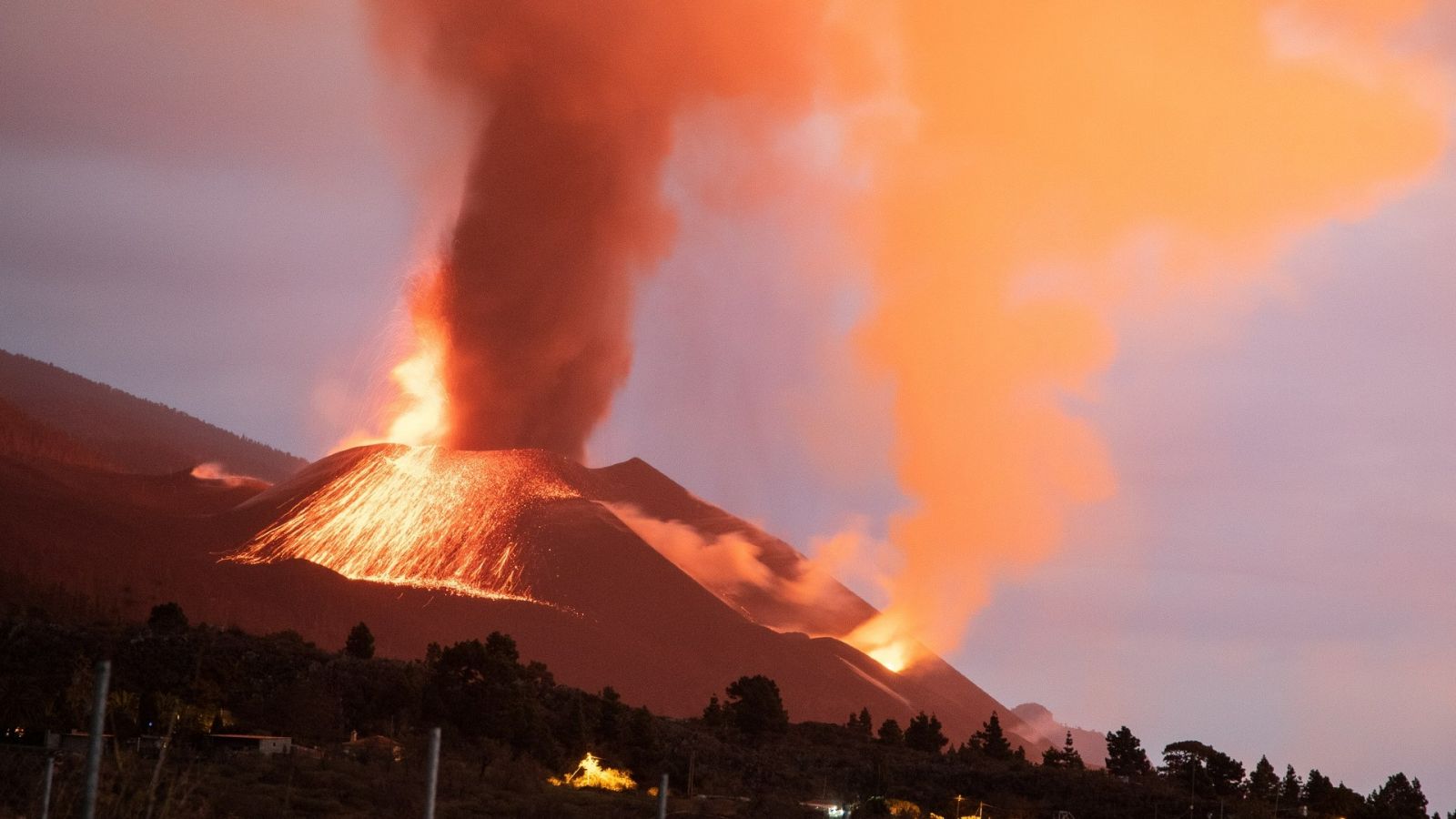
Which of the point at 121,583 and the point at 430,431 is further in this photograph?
the point at 430,431

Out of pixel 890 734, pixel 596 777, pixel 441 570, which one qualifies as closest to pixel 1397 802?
pixel 890 734

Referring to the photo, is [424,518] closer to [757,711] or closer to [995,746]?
[757,711]

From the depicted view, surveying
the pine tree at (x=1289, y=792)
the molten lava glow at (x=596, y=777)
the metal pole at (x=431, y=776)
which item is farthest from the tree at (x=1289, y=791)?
the metal pole at (x=431, y=776)

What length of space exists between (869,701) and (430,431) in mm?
55535

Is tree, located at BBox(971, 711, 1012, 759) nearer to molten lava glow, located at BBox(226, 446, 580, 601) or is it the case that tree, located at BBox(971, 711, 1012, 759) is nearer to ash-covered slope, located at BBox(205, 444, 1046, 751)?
ash-covered slope, located at BBox(205, 444, 1046, 751)

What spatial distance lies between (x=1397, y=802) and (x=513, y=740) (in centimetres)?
4588

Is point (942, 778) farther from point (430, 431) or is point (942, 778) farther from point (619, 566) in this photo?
point (430, 431)

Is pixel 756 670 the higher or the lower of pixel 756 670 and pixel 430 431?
the lower

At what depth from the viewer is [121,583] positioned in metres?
121

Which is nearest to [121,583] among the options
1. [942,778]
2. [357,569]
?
[357,569]

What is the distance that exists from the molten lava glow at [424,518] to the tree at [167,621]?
2216 inches

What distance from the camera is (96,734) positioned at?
11070 mm

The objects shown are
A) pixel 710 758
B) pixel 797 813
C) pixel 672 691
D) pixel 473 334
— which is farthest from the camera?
pixel 473 334

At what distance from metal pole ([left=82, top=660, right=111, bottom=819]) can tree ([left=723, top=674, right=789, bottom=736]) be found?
69861 mm
